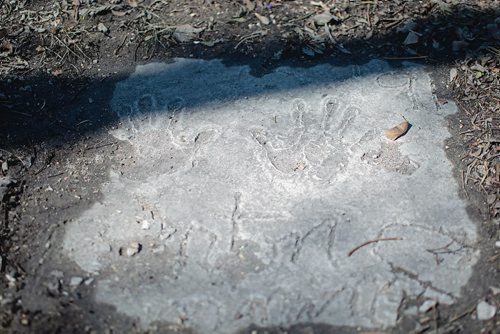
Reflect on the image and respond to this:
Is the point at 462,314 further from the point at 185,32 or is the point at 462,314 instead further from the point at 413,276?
the point at 185,32

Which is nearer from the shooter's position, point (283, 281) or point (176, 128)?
point (283, 281)

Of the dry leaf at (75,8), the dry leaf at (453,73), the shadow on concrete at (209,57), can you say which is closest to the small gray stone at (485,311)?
the dry leaf at (453,73)

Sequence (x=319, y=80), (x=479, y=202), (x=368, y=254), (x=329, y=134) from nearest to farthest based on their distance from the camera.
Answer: (x=368, y=254)
(x=479, y=202)
(x=329, y=134)
(x=319, y=80)

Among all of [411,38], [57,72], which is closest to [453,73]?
[411,38]

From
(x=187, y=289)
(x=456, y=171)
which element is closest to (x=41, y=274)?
(x=187, y=289)

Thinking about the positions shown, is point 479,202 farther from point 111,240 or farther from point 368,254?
point 111,240

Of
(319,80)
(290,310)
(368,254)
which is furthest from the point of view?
(319,80)

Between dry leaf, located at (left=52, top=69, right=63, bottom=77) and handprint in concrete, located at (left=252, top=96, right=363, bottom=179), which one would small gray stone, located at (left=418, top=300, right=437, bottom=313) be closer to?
handprint in concrete, located at (left=252, top=96, right=363, bottom=179)
